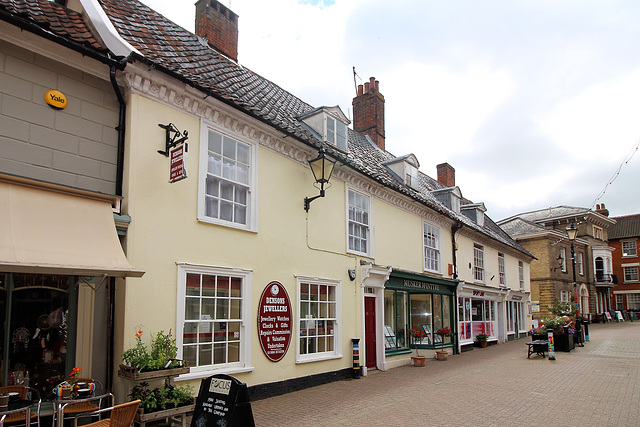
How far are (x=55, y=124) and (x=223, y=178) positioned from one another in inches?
122

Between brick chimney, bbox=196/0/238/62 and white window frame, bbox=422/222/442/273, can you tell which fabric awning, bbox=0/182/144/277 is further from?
white window frame, bbox=422/222/442/273

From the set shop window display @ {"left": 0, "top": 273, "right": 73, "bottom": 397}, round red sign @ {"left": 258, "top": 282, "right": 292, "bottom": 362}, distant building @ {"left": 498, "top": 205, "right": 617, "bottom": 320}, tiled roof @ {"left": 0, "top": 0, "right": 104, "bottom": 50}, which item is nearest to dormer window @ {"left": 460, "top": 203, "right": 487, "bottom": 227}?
distant building @ {"left": 498, "top": 205, "right": 617, "bottom": 320}

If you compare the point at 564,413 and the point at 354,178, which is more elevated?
the point at 354,178

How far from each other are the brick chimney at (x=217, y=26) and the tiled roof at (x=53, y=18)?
5110 mm

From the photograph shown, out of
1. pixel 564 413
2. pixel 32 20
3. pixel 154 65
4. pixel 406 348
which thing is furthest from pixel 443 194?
pixel 32 20

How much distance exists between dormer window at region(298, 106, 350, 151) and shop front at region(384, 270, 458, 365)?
4536mm

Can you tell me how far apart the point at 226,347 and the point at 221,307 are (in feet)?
2.57

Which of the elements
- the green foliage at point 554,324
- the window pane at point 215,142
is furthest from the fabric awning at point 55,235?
the green foliage at point 554,324

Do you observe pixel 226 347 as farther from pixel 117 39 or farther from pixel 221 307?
pixel 117 39

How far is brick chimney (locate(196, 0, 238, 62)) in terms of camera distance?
13.3 meters

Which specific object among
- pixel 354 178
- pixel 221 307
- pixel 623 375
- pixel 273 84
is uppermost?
pixel 273 84

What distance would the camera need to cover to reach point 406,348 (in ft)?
51.1

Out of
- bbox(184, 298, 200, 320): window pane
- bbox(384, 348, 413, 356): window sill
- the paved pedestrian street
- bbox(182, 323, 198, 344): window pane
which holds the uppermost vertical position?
bbox(184, 298, 200, 320): window pane

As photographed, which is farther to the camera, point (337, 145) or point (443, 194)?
point (443, 194)
